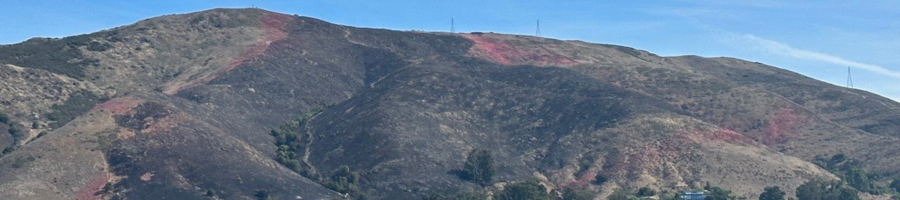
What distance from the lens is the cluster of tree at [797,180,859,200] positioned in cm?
10981

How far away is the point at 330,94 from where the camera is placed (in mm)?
149250

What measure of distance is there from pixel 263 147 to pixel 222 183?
18.3m

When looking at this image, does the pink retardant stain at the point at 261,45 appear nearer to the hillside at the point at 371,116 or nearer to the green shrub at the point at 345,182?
the hillside at the point at 371,116

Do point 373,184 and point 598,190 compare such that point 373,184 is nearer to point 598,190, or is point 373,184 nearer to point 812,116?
point 598,190

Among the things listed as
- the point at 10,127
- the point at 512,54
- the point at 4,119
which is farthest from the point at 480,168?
the point at 512,54

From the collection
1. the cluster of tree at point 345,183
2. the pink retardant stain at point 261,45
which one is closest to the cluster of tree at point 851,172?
the cluster of tree at point 345,183

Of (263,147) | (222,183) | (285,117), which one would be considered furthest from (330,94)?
(222,183)

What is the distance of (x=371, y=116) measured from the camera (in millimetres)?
128500

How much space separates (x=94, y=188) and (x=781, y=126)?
81630 mm

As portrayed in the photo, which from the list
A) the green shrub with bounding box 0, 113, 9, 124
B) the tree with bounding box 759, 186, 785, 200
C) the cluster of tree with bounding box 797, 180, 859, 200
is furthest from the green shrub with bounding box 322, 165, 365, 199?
the cluster of tree with bounding box 797, 180, 859, 200

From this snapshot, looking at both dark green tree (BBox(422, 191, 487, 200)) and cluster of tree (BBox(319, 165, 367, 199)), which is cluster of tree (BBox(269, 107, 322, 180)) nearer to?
A: cluster of tree (BBox(319, 165, 367, 199))

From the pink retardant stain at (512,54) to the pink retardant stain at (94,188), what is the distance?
252 ft

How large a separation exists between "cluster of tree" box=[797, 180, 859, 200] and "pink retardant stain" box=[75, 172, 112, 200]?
60.2 meters

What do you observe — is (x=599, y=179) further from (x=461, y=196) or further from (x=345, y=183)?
(x=345, y=183)
